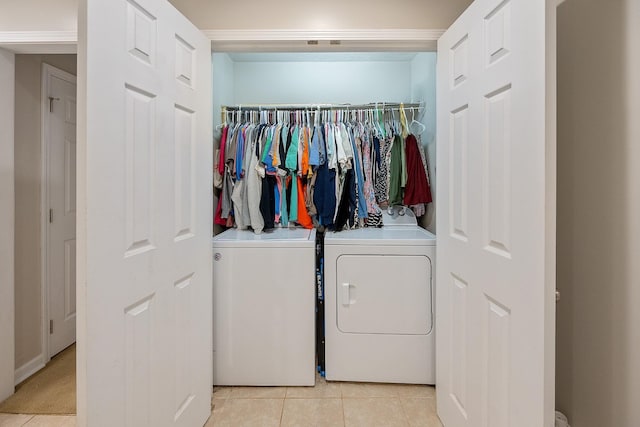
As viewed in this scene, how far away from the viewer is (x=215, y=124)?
7.99 ft

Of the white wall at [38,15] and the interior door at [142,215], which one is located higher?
the white wall at [38,15]

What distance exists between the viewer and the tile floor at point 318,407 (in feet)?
5.61

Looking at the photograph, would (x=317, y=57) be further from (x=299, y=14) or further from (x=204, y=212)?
(x=204, y=212)

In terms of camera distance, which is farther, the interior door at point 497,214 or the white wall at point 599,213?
the white wall at point 599,213

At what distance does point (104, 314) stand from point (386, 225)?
6.61 ft

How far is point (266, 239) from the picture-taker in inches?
79.9

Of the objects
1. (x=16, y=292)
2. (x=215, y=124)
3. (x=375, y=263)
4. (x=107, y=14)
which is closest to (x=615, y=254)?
(x=375, y=263)

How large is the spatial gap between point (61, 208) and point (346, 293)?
2.14 m

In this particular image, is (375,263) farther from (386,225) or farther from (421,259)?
(386,225)

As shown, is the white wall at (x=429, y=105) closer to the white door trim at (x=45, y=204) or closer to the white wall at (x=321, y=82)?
the white wall at (x=321, y=82)

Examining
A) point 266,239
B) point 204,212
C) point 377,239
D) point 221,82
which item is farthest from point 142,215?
point 221,82

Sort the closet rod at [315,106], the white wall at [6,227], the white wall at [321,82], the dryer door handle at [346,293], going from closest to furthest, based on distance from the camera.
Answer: the white wall at [6,227]
the dryer door handle at [346,293]
the closet rod at [315,106]
the white wall at [321,82]

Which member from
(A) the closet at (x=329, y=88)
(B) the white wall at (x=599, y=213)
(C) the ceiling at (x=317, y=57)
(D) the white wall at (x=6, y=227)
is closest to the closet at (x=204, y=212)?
(B) the white wall at (x=599, y=213)

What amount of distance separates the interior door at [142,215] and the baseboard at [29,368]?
4.43 ft
